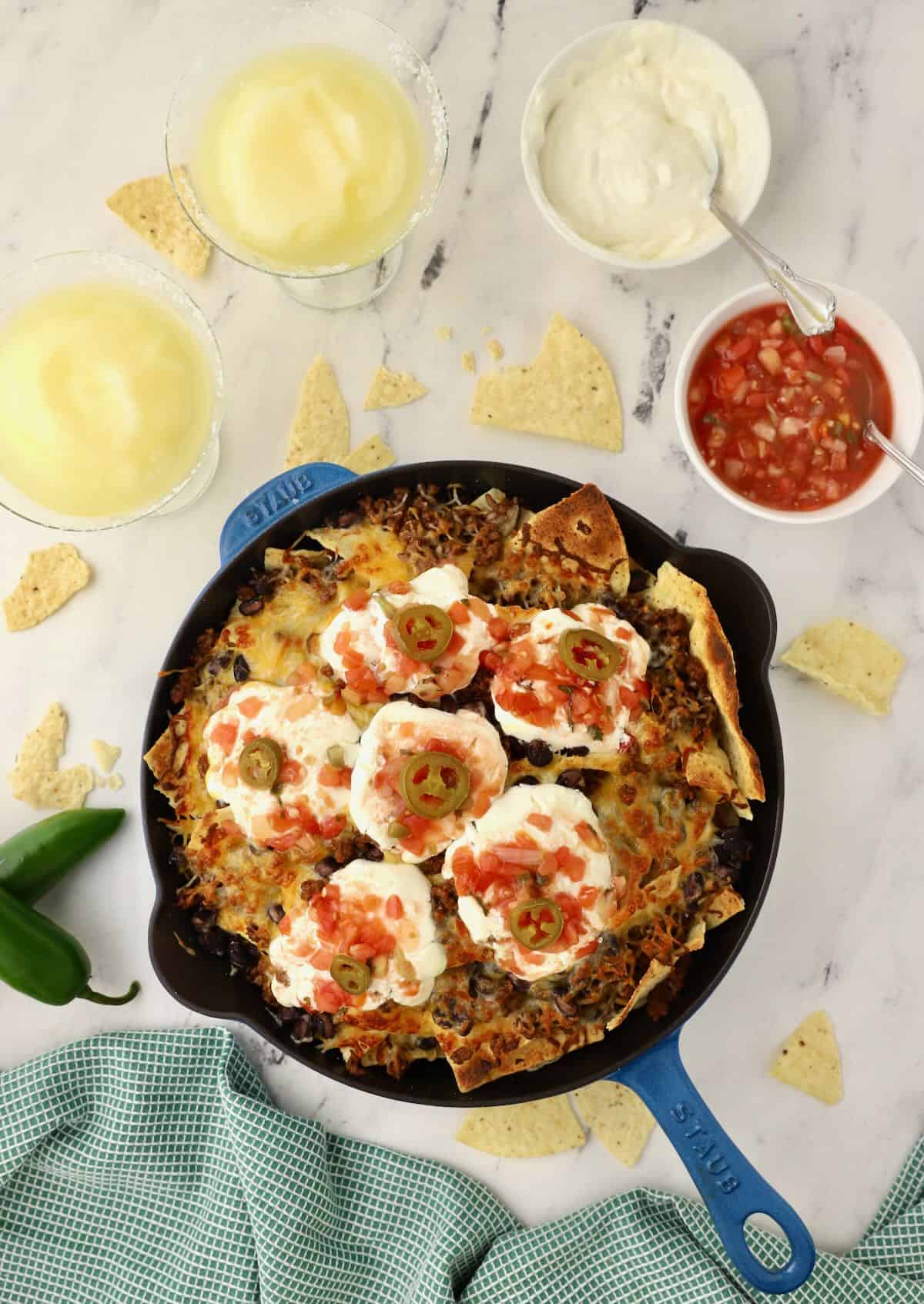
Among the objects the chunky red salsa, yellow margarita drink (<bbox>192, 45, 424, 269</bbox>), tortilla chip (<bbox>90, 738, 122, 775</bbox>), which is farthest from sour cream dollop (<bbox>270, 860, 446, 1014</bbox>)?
yellow margarita drink (<bbox>192, 45, 424, 269</bbox>)

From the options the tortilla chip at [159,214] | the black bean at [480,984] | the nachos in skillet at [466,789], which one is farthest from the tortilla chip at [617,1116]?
the tortilla chip at [159,214]

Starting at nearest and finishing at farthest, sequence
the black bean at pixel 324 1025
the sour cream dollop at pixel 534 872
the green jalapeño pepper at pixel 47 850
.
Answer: the sour cream dollop at pixel 534 872 → the black bean at pixel 324 1025 → the green jalapeño pepper at pixel 47 850

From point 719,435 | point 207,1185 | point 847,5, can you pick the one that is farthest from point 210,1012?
point 847,5

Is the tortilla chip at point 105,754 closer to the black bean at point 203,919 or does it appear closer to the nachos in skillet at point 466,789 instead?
the nachos in skillet at point 466,789

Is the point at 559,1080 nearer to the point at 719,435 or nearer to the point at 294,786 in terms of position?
the point at 294,786

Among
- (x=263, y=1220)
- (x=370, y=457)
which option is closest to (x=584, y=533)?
(x=370, y=457)

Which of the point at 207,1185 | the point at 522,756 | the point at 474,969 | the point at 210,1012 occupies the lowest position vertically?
the point at 207,1185
